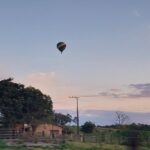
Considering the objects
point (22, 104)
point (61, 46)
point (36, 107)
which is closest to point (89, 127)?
point (36, 107)

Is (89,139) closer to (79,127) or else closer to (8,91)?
(8,91)

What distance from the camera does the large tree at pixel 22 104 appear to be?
70.4m

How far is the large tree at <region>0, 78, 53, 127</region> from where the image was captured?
231ft

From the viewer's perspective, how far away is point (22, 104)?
2869 inches

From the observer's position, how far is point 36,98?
247ft

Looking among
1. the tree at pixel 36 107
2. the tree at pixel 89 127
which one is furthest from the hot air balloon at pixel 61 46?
the tree at pixel 89 127

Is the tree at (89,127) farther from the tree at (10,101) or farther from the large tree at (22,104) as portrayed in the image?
the tree at (10,101)

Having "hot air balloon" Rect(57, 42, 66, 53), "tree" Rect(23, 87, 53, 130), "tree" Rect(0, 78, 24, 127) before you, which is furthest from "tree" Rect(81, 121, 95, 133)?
"hot air balloon" Rect(57, 42, 66, 53)

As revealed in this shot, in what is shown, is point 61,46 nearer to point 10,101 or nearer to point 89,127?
point 10,101

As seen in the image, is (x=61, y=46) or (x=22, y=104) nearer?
(x=61, y=46)

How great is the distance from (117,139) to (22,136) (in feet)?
35.1

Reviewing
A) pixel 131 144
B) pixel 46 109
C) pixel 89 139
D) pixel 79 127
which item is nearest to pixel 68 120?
pixel 79 127

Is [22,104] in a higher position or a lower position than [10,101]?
lower

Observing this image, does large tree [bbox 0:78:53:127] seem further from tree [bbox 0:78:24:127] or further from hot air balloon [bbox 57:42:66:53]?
hot air balloon [bbox 57:42:66:53]
